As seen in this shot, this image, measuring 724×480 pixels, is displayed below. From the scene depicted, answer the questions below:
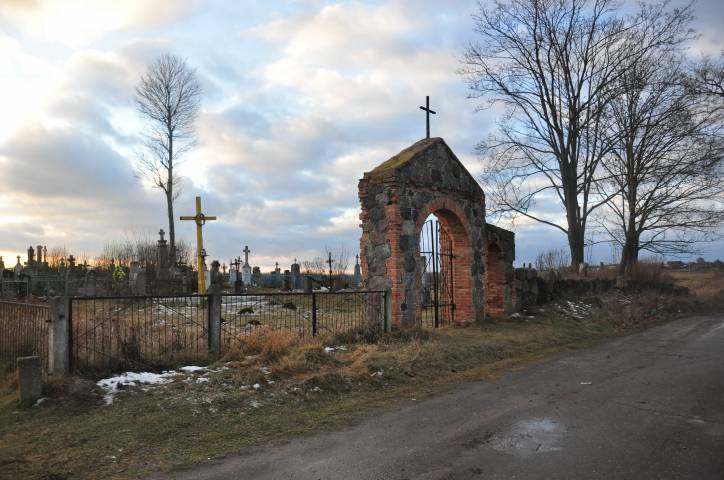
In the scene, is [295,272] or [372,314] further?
[295,272]

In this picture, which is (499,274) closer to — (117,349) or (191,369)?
(191,369)

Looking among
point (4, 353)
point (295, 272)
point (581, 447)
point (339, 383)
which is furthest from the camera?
point (295, 272)

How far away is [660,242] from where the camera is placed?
24781mm

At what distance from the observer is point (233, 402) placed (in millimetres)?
6578

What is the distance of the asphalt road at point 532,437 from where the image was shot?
4.40 m

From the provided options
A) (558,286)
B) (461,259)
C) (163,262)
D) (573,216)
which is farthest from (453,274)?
(163,262)

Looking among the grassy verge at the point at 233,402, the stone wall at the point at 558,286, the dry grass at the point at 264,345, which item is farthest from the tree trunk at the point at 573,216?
the dry grass at the point at 264,345

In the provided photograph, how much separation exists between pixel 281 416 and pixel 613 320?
12754 mm

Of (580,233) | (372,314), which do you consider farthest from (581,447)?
(580,233)

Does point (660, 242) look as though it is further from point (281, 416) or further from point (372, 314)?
A: point (281, 416)

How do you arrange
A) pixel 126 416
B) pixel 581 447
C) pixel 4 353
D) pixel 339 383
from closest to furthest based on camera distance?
pixel 581 447, pixel 126 416, pixel 339 383, pixel 4 353

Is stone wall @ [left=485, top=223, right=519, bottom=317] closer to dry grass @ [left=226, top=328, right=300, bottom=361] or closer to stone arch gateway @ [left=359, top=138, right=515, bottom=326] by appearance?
stone arch gateway @ [left=359, top=138, right=515, bottom=326]

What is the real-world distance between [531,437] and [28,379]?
574 centimetres

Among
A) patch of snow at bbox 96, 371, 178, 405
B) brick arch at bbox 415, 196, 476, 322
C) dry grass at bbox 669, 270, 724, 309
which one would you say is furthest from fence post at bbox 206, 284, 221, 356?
dry grass at bbox 669, 270, 724, 309
